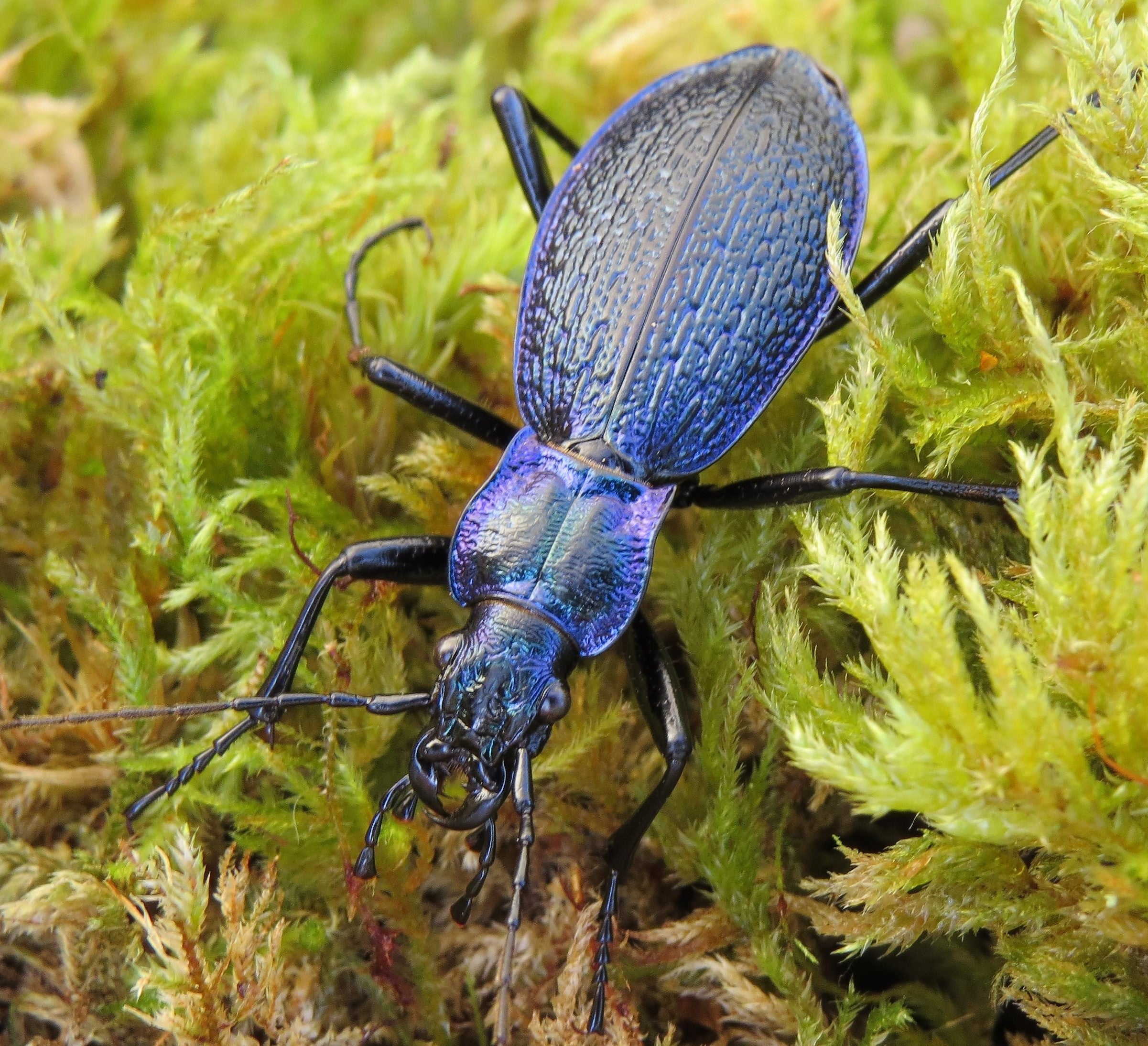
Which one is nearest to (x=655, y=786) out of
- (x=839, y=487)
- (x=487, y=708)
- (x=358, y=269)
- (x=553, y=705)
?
(x=553, y=705)

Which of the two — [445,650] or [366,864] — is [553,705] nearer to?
[445,650]

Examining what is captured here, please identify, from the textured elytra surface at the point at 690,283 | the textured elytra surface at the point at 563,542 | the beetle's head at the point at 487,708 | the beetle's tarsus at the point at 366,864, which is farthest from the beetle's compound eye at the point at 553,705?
the textured elytra surface at the point at 690,283

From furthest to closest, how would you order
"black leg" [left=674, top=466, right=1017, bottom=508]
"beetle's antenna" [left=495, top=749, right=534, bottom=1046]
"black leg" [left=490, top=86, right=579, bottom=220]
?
"black leg" [left=490, top=86, right=579, bottom=220]
"black leg" [left=674, top=466, right=1017, bottom=508]
"beetle's antenna" [left=495, top=749, right=534, bottom=1046]

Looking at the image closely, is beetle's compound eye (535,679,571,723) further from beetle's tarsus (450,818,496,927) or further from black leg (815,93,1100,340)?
black leg (815,93,1100,340)

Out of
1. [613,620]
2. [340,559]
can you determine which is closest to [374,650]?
[340,559]

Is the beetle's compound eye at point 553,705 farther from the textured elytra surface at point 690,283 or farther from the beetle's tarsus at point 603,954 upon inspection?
the textured elytra surface at point 690,283

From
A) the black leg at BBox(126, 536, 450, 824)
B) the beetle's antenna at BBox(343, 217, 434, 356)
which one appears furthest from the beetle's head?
the beetle's antenna at BBox(343, 217, 434, 356)

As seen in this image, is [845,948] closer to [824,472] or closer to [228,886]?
[824,472]
